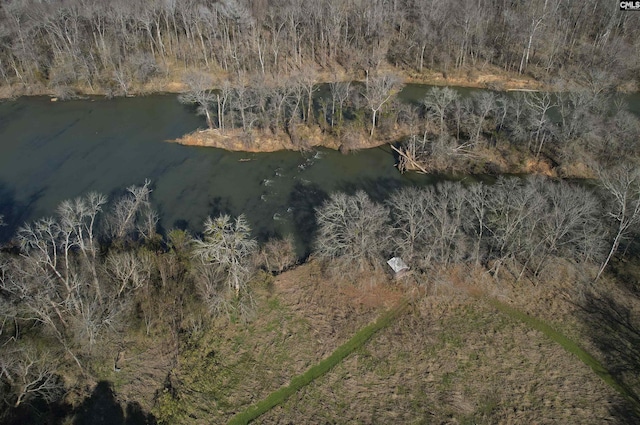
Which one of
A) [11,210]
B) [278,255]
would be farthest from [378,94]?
[11,210]

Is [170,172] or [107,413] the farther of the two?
[170,172]

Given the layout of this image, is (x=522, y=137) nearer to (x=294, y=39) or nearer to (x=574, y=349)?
(x=574, y=349)

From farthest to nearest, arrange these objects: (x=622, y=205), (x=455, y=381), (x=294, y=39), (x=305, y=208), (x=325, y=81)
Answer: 1. (x=325, y=81)
2. (x=294, y=39)
3. (x=305, y=208)
4. (x=622, y=205)
5. (x=455, y=381)

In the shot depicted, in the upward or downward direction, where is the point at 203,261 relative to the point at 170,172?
upward

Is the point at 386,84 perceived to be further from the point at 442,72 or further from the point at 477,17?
the point at 477,17

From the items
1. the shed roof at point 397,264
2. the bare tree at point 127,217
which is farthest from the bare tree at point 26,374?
the shed roof at point 397,264

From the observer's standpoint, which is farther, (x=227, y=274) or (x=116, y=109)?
(x=116, y=109)

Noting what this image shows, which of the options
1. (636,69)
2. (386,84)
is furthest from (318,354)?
(636,69)
